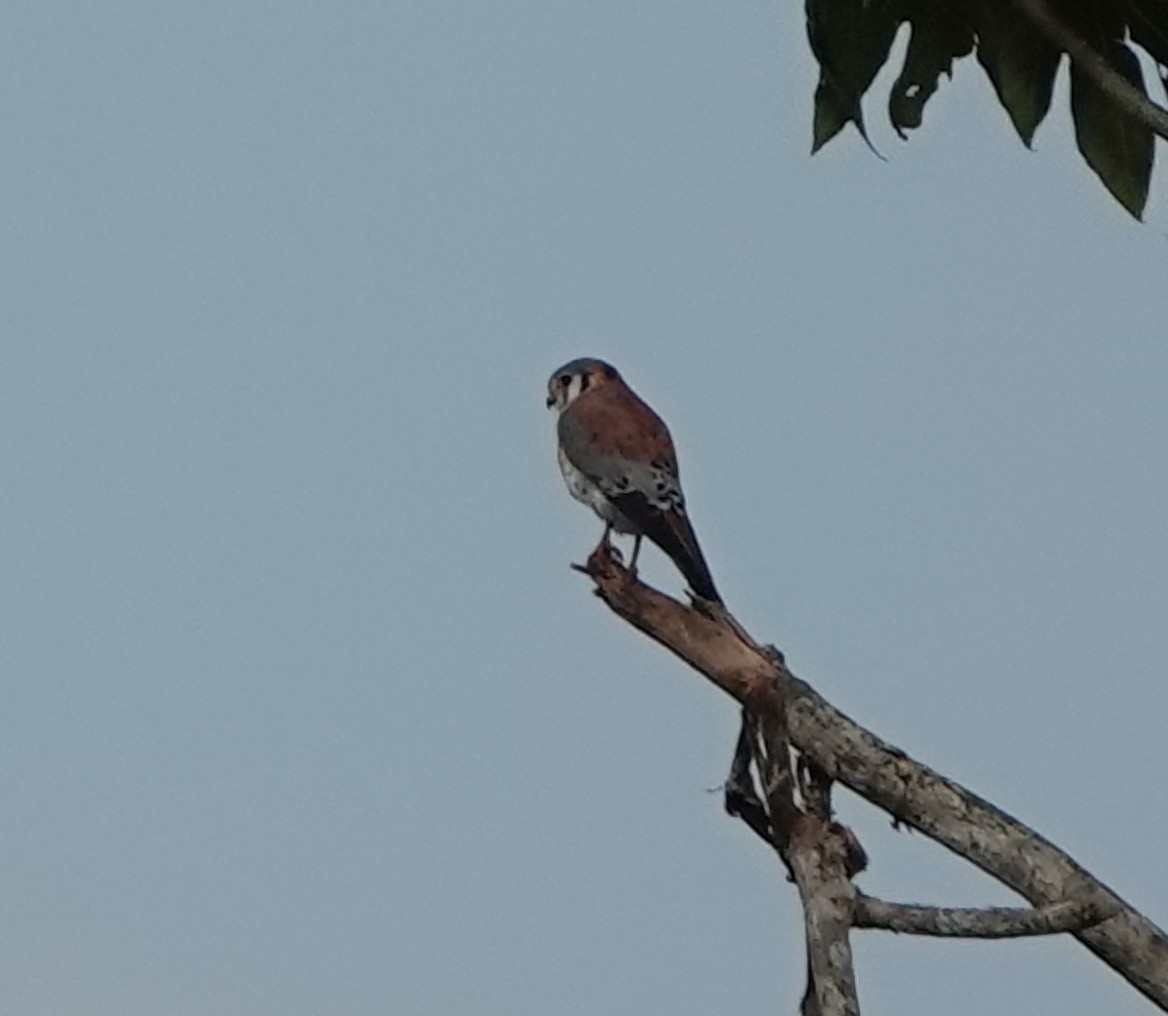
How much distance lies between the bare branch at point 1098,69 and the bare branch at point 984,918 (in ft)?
4.96

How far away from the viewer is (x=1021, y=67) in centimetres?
793

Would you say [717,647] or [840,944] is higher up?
[717,647]

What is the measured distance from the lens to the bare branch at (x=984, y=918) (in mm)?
7340

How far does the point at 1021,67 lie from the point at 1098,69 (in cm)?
26

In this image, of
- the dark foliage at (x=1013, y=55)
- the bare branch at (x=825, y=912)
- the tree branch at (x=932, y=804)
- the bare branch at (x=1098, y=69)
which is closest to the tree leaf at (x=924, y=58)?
the dark foliage at (x=1013, y=55)

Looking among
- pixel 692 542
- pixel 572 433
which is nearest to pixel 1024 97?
pixel 692 542

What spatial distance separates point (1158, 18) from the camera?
25.8 ft

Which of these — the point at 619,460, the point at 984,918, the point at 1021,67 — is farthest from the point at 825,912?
the point at 619,460

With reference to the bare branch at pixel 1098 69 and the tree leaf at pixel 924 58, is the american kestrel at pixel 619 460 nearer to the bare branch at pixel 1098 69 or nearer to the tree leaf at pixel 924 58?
the tree leaf at pixel 924 58

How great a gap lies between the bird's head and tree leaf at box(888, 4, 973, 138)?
248cm

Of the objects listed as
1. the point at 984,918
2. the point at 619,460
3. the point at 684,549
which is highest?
the point at 619,460

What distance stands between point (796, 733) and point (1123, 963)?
0.82 m

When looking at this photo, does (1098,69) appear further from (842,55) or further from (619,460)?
(619,460)

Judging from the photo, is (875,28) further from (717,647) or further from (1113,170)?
(717,647)
